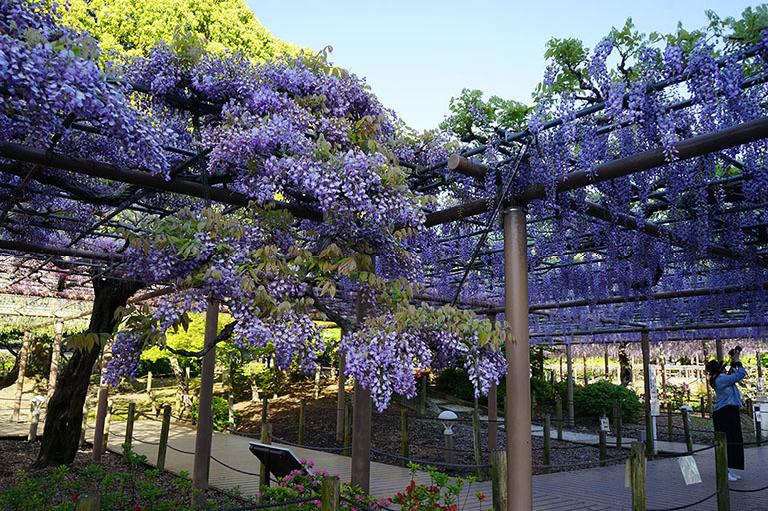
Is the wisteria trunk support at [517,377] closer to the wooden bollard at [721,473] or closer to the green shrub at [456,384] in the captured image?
the wooden bollard at [721,473]

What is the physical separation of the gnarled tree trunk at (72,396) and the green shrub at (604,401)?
488 inches

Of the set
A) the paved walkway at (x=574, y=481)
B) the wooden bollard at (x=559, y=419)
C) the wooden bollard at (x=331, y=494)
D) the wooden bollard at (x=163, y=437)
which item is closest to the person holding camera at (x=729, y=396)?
the paved walkway at (x=574, y=481)

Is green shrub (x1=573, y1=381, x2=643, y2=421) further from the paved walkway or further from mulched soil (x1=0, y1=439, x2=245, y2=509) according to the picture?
mulched soil (x1=0, y1=439, x2=245, y2=509)

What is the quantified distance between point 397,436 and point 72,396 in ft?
17.9

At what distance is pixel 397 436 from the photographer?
10.8 meters

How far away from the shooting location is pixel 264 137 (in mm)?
3777

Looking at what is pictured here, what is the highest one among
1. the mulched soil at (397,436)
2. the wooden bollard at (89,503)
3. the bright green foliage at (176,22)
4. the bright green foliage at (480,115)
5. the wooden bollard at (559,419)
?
the bright green foliage at (176,22)

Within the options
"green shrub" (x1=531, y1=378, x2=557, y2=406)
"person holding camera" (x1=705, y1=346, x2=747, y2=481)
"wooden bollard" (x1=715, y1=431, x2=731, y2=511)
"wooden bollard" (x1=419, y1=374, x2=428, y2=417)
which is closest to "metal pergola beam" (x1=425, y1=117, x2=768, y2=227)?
"wooden bollard" (x1=715, y1=431, x2=731, y2=511)

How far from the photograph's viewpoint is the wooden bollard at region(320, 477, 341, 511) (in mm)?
3205

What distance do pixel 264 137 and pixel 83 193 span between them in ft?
5.00

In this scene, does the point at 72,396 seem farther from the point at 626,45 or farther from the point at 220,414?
the point at 626,45

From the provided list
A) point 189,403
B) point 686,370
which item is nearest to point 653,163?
point 189,403

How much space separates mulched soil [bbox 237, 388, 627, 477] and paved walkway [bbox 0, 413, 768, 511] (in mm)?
396

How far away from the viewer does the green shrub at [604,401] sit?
15727 millimetres
